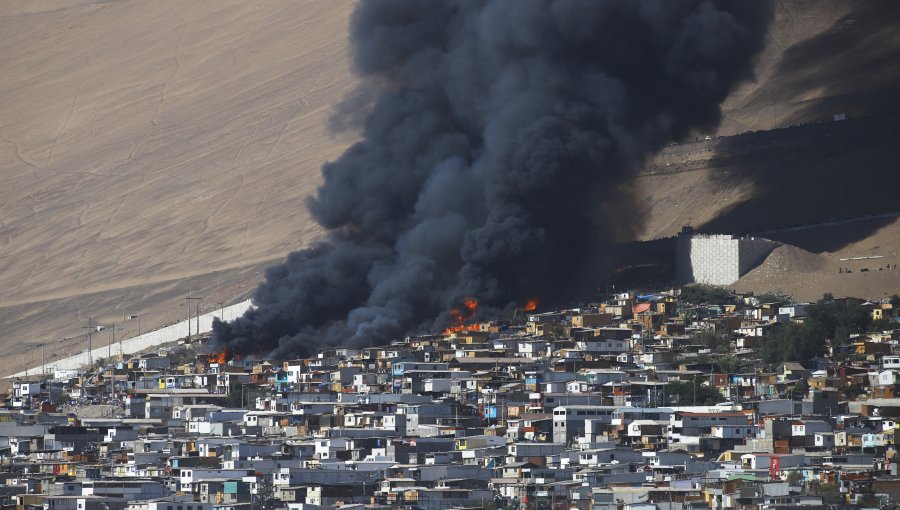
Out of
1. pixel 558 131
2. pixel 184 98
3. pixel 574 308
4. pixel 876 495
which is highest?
pixel 184 98

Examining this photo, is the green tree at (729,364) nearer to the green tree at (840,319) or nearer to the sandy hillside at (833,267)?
the green tree at (840,319)

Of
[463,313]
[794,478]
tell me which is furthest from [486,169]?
[794,478]

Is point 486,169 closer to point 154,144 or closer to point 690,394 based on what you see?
point 690,394

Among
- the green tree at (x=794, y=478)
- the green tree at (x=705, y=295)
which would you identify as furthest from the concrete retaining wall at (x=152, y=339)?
the green tree at (x=794, y=478)

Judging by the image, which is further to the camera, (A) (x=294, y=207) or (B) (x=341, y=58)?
(B) (x=341, y=58)

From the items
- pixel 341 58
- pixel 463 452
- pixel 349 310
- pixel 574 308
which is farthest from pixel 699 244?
pixel 341 58

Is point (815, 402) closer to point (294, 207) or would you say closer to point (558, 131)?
point (558, 131)
